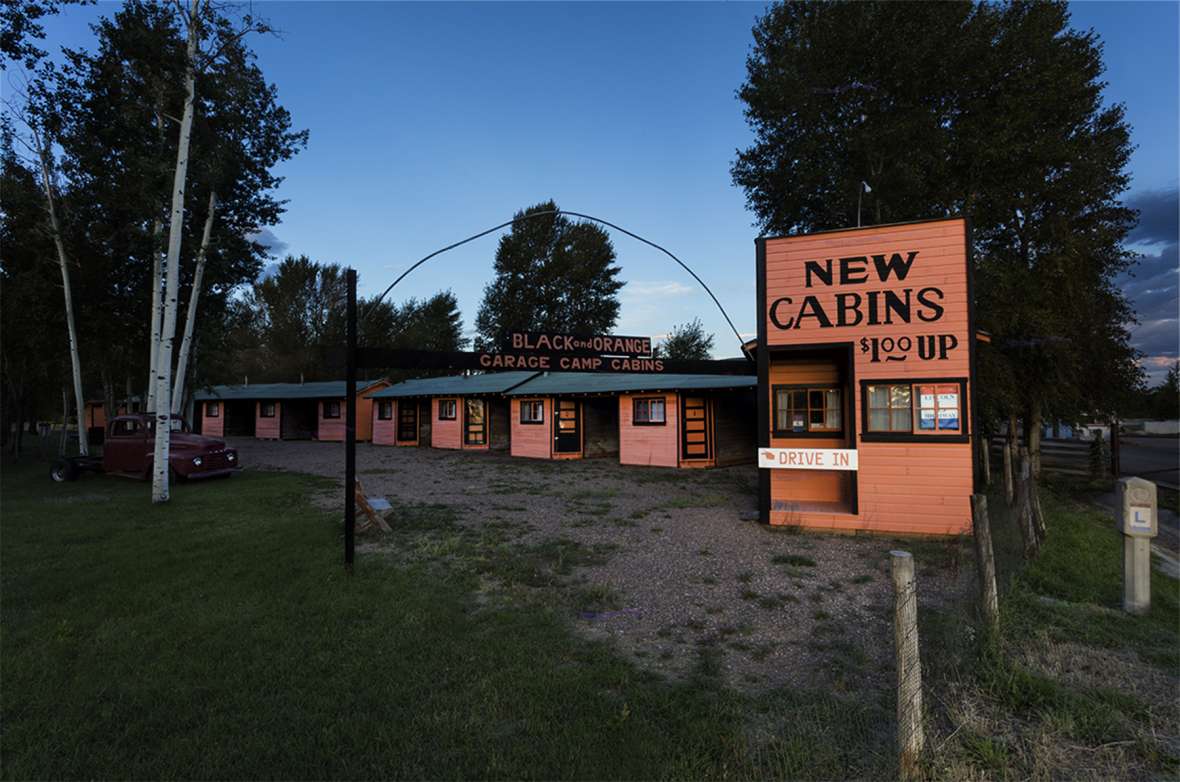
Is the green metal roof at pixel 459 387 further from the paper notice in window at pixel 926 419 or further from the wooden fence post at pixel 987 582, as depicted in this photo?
the wooden fence post at pixel 987 582

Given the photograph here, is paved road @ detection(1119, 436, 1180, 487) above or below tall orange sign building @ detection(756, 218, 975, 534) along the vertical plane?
below

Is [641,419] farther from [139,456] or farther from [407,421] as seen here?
[139,456]

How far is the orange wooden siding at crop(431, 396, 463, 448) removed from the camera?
83.6 feet

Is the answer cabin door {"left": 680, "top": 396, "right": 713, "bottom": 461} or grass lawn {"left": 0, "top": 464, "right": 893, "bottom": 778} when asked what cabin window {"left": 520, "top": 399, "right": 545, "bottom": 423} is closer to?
cabin door {"left": 680, "top": 396, "right": 713, "bottom": 461}

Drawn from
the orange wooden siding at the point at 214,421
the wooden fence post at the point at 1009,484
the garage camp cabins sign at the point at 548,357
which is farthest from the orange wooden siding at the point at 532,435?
the orange wooden siding at the point at 214,421

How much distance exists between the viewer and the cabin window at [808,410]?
10.2 metres

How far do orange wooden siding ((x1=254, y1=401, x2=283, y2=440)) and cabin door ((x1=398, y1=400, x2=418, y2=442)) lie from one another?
31.1 feet

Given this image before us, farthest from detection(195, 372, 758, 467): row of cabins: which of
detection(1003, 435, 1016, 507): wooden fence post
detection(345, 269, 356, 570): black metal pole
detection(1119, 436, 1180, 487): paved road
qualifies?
detection(1119, 436, 1180, 487): paved road


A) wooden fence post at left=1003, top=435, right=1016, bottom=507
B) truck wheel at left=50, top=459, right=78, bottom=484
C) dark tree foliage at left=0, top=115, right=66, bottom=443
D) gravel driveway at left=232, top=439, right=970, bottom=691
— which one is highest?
dark tree foliage at left=0, top=115, right=66, bottom=443

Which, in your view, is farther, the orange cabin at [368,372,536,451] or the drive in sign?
the orange cabin at [368,372,536,451]

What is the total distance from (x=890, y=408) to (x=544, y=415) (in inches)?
598

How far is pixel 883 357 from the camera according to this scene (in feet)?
28.9

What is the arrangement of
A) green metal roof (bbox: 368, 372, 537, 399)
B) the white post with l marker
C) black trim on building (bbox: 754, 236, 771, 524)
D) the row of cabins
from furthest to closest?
1. green metal roof (bbox: 368, 372, 537, 399)
2. the row of cabins
3. black trim on building (bbox: 754, 236, 771, 524)
4. the white post with l marker

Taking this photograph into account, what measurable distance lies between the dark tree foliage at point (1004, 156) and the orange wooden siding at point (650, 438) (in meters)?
9.30
